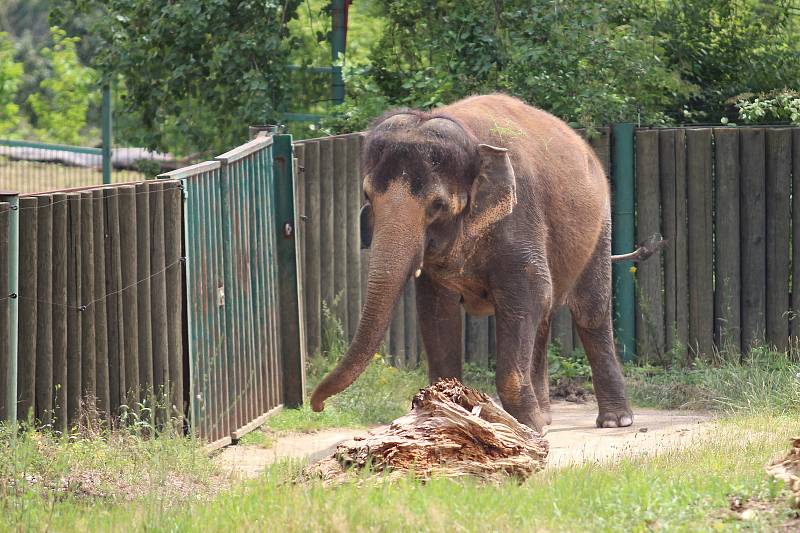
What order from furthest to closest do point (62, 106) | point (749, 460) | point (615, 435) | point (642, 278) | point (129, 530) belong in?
point (62, 106), point (642, 278), point (615, 435), point (749, 460), point (129, 530)

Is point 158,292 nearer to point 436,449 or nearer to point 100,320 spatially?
point 100,320

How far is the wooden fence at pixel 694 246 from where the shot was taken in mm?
11891

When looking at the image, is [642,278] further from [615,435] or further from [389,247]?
[389,247]

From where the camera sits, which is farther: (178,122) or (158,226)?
(178,122)

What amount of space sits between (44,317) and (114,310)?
0.60 m

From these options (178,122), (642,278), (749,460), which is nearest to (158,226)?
(749,460)

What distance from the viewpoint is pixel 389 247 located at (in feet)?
25.7

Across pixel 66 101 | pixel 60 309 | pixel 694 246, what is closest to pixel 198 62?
pixel 694 246

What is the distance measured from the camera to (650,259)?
1266 cm

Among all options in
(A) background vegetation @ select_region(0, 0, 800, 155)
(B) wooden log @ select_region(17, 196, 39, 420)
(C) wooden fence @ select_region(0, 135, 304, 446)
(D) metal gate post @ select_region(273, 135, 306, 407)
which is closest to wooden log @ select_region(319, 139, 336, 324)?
(D) metal gate post @ select_region(273, 135, 306, 407)

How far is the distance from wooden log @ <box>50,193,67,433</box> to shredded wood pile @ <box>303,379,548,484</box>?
1537 mm

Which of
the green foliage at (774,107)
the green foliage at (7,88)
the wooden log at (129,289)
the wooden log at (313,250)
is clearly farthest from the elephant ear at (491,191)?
the green foliage at (7,88)

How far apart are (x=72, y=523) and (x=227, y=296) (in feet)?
→ 10.9

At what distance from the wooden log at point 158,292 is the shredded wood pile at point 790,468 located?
3.74 meters
